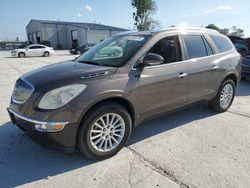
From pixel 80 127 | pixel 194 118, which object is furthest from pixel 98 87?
pixel 194 118

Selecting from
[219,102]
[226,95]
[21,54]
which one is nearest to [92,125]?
[219,102]

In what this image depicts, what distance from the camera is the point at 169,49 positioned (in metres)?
4.07

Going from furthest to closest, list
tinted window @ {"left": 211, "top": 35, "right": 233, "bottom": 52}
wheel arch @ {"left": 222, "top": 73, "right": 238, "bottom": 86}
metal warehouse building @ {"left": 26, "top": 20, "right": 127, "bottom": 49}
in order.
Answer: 1. metal warehouse building @ {"left": 26, "top": 20, "right": 127, "bottom": 49}
2. wheel arch @ {"left": 222, "top": 73, "right": 238, "bottom": 86}
3. tinted window @ {"left": 211, "top": 35, "right": 233, "bottom": 52}

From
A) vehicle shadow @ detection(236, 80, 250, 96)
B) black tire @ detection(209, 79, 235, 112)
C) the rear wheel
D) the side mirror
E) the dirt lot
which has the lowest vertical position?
the rear wheel

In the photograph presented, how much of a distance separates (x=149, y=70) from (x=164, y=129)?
1.29 meters

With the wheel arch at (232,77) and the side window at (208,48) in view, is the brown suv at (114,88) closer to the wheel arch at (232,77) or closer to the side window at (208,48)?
the side window at (208,48)

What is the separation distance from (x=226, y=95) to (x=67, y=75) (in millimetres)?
3709

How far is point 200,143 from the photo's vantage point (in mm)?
3826

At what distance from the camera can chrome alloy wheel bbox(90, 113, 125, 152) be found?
3.29m

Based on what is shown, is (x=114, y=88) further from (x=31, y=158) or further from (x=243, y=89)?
(x=243, y=89)

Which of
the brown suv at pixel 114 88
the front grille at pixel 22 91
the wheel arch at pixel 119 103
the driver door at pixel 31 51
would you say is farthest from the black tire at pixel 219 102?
the driver door at pixel 31 51

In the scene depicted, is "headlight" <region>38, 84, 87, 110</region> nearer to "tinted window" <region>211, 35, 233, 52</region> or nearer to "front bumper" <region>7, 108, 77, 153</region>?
"front bumper" <region>7, 108, 77, 153</region>

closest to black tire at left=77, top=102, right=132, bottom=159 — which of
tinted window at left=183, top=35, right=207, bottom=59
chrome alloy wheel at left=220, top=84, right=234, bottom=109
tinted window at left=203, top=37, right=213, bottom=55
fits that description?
tinted window at left=183, top=35, right=207, bottom=59

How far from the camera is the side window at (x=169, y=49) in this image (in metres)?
3.92
